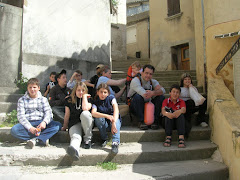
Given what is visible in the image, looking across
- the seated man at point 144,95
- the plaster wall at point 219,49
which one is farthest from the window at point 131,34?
the seated man at point 144,95

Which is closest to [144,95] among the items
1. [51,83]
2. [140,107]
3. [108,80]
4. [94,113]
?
[140,107]

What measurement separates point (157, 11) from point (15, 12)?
7706 millimetres

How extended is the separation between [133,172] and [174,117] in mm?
1147

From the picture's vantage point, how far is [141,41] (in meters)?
14.8

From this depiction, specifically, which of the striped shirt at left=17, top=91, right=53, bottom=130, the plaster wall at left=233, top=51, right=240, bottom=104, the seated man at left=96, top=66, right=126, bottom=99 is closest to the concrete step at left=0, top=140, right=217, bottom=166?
the striped shirt at left=17, top=91, right=53, bottom=130

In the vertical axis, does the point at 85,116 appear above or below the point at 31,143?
above

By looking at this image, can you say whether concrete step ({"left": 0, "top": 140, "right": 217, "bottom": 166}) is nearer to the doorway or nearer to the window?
the doorway

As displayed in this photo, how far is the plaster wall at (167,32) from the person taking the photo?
9.92 m

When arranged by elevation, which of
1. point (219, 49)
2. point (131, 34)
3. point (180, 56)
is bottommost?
point (219, 49)

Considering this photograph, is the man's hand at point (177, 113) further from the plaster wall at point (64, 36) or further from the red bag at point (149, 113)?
the plaster wall at point (64, 36)

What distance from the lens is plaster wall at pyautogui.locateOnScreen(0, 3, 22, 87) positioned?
5.43 m

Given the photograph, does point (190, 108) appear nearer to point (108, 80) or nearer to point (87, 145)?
point (108, 80)

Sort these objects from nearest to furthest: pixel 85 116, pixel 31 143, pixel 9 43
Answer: pixel 31 143, pixel 85 116, pixel 9 43

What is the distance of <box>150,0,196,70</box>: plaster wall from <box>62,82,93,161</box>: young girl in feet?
24.3
